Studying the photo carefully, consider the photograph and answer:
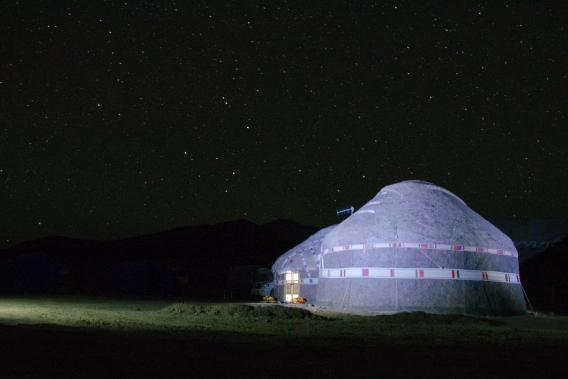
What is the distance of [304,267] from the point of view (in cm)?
2777

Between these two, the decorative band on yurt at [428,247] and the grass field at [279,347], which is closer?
the grass field at [279,347]

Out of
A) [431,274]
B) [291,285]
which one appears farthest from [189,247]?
[431,274]

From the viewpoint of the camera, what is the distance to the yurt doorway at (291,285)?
28.6 meters

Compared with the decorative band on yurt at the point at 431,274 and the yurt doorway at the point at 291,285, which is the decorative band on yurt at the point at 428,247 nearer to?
the decorative band on yurt at the point at 431,274

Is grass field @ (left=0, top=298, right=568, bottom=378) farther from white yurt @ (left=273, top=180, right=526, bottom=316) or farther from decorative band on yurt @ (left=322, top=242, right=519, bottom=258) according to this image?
decorative band on yurt @ (left=322, top=242, right=519, bottom=258)

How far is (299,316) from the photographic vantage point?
16297mm

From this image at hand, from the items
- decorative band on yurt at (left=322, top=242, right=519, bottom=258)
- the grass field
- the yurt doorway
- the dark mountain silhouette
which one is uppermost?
the dark mountain silhouette

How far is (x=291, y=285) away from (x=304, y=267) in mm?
1602

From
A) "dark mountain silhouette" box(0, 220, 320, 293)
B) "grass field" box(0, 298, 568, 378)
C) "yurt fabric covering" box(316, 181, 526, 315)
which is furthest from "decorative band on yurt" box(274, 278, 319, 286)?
"dark mountain silhouette" box(0, 220, 320, 293)

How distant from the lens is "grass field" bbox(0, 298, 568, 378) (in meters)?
7.35

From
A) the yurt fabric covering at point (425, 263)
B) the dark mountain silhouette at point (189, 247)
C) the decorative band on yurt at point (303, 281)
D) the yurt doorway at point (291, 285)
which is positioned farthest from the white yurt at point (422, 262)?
the dark mountain silhouette at point (189, 247)

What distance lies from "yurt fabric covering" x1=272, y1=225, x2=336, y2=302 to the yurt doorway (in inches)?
2.6

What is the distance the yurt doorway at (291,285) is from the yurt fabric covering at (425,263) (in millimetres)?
6995

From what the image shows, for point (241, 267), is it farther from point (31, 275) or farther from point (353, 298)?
point (353, 298)
